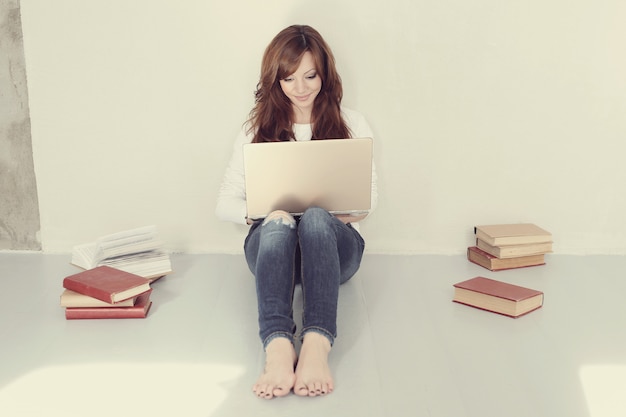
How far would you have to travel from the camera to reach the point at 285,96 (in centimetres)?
282

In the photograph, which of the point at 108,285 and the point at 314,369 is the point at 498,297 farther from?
the point at 108,285

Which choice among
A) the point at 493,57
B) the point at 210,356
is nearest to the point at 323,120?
the point at 493,57

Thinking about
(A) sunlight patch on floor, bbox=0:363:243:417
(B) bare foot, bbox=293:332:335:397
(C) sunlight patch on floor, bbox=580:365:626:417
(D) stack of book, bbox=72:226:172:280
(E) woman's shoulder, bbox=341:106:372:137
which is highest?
(E) woman's shoulder, bbox=341:106:372:137

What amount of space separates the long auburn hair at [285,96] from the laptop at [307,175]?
1.17ft

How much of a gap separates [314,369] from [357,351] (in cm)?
29

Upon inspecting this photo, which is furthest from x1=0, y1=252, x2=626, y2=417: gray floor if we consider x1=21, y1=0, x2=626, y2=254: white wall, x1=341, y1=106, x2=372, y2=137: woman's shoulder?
x1=341, y1=106, x2=372, y2=137: woman's shoulder

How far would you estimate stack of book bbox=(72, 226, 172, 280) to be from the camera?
2863 millimetres

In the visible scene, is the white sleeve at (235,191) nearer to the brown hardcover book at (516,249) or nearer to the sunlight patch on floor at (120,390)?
the sunlight patch on floor at (120,390)

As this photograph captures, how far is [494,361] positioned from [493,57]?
144cm

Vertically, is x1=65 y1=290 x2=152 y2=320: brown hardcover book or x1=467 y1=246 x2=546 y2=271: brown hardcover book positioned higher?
x1=467 y1=246 x2=546 y2=271: brown hardcover book

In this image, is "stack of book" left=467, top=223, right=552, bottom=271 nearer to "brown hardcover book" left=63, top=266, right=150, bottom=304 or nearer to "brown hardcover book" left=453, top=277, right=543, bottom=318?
"brown hardcover book" left=453, top=277, right=543, bottom=318

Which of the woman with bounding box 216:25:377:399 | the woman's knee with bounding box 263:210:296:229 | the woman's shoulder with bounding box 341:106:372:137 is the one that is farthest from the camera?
the woman's shoulder with bounding box 341:106:372:137

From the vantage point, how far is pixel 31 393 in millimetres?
2053

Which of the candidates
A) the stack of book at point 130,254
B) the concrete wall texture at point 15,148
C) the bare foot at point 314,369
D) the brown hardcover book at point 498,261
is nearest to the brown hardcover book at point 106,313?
the stack of book at point 130,254
